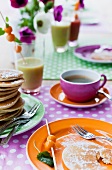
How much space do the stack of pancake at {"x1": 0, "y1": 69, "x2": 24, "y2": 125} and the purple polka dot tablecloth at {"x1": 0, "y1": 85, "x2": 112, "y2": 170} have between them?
7cm

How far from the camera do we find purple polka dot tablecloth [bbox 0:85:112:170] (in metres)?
0.79

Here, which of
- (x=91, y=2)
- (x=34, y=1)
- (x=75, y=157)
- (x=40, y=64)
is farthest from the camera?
(x=91, y=2)

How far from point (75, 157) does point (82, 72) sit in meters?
0.50

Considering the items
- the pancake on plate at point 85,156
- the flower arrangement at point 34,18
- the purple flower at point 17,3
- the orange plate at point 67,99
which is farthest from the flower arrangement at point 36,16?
the pancake on plate at point 85,156

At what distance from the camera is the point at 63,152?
77 cm

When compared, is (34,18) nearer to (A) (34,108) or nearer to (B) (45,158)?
(A) (34,108)

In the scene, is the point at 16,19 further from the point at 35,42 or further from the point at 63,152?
the point at 63,152

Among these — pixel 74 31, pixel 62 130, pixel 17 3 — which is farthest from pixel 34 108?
pixel 74 31

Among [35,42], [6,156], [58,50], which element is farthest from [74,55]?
[6,156]

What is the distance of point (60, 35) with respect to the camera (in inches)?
70.5

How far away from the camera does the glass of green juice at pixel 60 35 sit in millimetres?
1791

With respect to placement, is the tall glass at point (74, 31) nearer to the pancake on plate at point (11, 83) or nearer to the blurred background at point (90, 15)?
the blurred background at point (90, 15)

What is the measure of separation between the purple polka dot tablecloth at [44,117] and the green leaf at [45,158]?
0.04 metres

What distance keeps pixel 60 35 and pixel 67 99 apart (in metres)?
0.74
